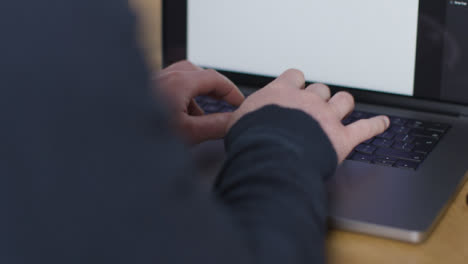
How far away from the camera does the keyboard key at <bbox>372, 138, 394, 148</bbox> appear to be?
72cm

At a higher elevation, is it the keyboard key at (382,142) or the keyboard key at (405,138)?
the keyboard key at (405,138)

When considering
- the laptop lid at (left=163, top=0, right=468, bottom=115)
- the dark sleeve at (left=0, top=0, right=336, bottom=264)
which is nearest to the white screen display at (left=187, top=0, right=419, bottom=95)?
the laptop lid at (left=163, top=0, right=468, bottom=115)

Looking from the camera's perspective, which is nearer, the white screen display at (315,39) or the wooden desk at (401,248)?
the wooden desk at (401,248)

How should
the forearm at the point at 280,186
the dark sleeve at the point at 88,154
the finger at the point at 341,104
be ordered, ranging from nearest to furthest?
the dark sleeve at the point at 88,154
the forearm at the point at 280,186
the finger at the point at 341,104

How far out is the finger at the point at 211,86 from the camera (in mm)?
721

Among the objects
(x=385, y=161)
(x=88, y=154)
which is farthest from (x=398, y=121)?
(x=88, y=154)

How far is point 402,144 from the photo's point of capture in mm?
719

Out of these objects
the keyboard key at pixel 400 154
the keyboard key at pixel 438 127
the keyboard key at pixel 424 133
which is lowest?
the keyboard key at pixel 400 154

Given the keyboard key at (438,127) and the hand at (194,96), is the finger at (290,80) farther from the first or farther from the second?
the keyboard key at (438,127)

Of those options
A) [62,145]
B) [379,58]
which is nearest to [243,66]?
[379,58]

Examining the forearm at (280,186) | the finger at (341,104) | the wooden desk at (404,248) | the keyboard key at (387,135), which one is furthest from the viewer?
the keyboard key at (387,135)

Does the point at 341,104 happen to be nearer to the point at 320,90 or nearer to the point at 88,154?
the point at 320,90

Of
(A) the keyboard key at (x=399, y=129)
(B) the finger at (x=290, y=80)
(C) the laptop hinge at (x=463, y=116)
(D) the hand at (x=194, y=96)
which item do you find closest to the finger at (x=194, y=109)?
(D) the hand at (x=194, y=96)

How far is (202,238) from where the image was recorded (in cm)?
36
